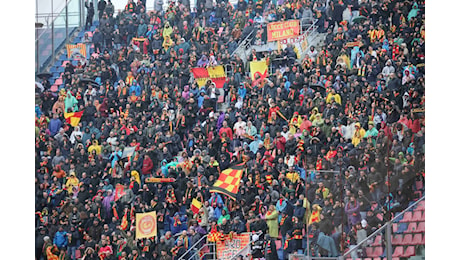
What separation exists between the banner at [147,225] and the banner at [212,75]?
5.67ft

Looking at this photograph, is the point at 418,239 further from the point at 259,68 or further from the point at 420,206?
the point at 259,68

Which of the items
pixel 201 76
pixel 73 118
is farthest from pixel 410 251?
pixel 73 118

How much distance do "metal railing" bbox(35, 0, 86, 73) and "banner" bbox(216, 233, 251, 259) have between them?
3303 mm

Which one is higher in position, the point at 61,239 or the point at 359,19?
the point at 359,19

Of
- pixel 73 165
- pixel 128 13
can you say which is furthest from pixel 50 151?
pixel 128 13

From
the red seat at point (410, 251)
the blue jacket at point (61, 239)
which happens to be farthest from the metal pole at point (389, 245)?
the blue jacket at point (61, 239)

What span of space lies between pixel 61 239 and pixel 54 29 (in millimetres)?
2716

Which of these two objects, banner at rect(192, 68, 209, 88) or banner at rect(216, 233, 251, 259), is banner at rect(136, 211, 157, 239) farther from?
banner at rect(192, 68, 209, 88)

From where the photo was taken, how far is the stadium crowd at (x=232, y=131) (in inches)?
372

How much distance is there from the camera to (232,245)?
32.4 ft

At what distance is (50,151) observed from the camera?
10.7m
